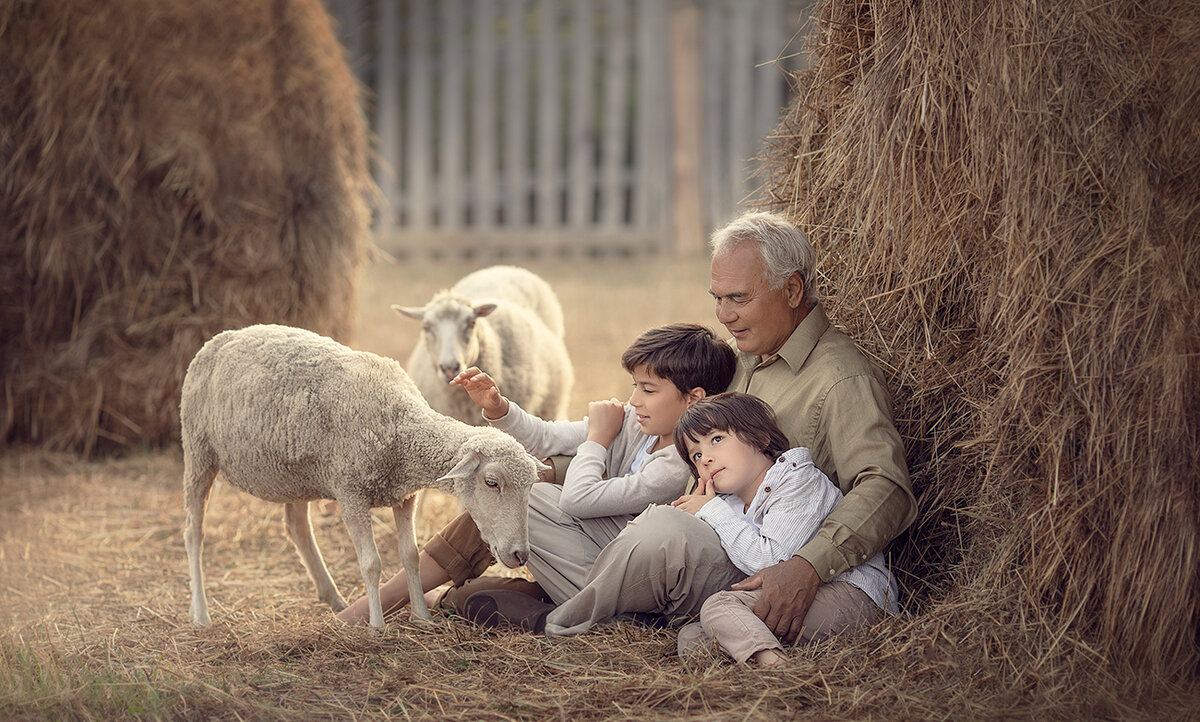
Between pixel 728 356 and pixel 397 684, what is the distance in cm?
159

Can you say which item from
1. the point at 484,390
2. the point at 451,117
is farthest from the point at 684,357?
the point at 451,117

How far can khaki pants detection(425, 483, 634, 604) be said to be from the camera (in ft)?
12.6

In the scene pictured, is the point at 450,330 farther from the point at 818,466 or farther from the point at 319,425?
the point at 818,466

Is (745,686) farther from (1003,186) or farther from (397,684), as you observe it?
(1003,186)

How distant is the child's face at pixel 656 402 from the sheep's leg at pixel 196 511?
1612 millimetres

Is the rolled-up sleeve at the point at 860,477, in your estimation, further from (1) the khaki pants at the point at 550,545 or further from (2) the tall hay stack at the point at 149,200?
(2) the tall hay stack at the point at 149,200

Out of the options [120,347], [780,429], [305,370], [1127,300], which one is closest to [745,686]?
[780,429]

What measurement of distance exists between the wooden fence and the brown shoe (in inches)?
466

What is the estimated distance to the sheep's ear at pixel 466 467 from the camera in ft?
11.7

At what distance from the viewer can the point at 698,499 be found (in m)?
3.61

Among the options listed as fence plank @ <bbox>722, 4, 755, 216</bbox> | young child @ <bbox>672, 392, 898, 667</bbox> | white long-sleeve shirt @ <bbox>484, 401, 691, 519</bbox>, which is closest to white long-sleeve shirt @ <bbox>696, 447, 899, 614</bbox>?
young child @ <bbox>672, 392, 898, 667</bbox>

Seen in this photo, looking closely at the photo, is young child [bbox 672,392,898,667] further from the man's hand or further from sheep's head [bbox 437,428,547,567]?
sheep's head [bbox 437,428,547,567]

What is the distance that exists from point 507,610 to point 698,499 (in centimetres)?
80

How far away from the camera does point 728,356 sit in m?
4.07
